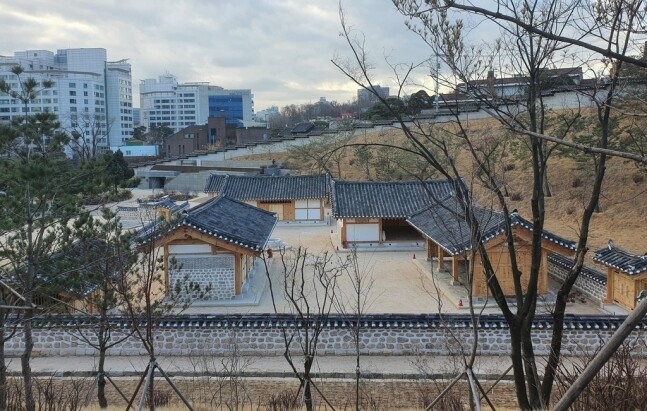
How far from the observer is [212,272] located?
15.1 m

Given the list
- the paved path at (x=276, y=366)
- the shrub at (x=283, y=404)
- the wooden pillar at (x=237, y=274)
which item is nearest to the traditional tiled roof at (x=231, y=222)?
the wooden pillar at (x=237, y=274)

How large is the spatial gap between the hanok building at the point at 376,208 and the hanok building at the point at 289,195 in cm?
518

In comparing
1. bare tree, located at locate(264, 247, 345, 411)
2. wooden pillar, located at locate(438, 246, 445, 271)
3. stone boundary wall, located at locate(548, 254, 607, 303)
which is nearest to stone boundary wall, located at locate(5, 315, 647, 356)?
bare tree, located at locate(264, 247, 345, 411)

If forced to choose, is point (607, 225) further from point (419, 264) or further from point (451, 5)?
point (451, 5)

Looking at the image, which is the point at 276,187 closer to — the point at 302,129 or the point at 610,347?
the point at 610,347

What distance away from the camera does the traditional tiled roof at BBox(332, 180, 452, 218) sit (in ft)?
74.5

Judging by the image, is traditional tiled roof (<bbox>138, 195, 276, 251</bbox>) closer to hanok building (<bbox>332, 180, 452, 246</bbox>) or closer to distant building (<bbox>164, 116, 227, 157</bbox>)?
hanok building (<bbox>332, 180, 452, 246</bbox>)

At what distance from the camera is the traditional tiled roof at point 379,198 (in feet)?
74.5

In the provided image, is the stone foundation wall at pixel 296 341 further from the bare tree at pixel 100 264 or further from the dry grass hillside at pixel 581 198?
the dry grass hillside at pixel 581 198

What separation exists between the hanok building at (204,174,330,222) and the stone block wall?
1426 centimetres

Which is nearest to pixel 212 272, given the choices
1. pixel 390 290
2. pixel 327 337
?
pixel 327 337

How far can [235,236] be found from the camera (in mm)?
15070

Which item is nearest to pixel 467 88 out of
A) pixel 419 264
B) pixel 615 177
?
pixel 419 264

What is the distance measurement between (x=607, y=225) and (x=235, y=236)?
1667 centimetres
